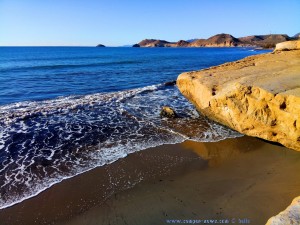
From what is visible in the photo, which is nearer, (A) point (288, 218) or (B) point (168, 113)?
(A) point (288, 218)

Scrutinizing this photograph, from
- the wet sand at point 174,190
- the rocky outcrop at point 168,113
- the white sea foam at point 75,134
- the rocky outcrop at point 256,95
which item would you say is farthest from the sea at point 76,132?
the rocky outcrop at point 256,95

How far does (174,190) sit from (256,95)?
4.14 meters

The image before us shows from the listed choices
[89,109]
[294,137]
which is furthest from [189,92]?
[89,109]

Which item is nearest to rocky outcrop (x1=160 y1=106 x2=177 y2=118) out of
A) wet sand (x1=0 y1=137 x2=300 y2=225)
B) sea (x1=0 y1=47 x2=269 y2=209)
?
sea (x1=0 y1=47 x2=269 y2=209)

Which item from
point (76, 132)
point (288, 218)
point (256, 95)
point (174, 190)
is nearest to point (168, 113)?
point (76, 132)

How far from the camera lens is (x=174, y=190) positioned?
6367 mm

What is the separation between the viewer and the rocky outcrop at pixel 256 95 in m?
7.42

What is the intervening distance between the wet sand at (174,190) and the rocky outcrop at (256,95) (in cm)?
93

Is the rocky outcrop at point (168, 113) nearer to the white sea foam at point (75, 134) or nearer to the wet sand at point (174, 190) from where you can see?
the white sea foam at point (75, 134)

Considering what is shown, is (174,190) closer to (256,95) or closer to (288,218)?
(288,218)

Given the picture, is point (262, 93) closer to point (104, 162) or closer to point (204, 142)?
point (204, 142)

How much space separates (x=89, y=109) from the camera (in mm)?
13906

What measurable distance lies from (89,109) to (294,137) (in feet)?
33.3

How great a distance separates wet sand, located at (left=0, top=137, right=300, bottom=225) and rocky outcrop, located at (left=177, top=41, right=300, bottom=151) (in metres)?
0.93
